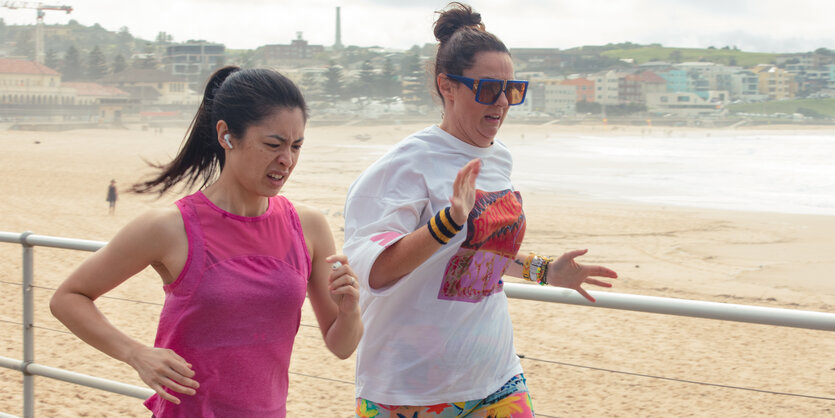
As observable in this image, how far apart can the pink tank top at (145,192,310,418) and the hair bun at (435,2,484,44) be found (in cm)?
80

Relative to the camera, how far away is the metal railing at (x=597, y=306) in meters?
2.11

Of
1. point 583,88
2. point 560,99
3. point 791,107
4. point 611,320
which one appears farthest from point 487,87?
point 583,88

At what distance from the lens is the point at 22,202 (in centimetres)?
2414

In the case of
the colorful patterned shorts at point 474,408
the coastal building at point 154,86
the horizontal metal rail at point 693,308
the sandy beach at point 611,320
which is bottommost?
the sandy beach at point 611,320

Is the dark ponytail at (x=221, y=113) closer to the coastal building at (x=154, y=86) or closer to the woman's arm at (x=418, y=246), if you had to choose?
the woman's arm at (x=418, y=246)

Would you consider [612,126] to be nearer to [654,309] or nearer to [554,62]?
[554,62]

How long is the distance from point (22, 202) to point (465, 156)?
2466 cm

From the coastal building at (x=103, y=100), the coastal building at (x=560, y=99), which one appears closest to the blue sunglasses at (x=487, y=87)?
the coastal building at (x=103, y=100)

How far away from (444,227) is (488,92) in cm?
46

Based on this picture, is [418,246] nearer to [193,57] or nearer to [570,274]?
[570,274]

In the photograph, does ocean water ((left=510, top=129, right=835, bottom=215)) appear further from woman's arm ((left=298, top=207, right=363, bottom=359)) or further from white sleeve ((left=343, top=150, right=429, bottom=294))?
woman's arm ((left=298, top=207, right=363, bottom=359))

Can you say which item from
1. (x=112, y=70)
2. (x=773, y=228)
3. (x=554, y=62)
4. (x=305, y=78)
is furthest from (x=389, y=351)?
(x=554, y=62)

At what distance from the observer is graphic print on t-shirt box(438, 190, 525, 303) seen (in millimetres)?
2031

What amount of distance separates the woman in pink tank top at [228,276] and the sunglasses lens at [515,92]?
1.91 ft
